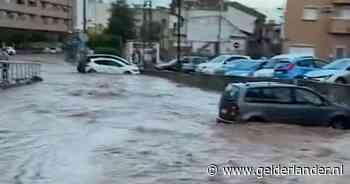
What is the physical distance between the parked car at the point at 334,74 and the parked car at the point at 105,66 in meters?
23.0

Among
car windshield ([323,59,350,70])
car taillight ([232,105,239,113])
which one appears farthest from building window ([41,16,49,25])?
car taillight ([232,105,239,113])

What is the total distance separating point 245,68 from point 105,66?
15241 mm

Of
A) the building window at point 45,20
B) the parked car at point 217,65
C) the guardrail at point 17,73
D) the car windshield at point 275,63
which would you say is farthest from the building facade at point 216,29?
the car windshield at point 275,63

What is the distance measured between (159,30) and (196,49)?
1103cm

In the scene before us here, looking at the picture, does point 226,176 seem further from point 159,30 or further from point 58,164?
point 159,30

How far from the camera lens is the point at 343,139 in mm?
16281

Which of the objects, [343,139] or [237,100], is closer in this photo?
[343,139]

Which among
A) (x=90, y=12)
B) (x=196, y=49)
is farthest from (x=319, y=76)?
(x=90, y=12)

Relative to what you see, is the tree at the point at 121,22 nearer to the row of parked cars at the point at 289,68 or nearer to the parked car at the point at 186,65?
the parked car at the point at 186,65

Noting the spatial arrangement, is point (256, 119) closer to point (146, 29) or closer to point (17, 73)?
point (17, 73)

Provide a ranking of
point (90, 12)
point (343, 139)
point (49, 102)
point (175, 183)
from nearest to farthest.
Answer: point (175, 183)
point (343, 139)
point (49, 102)
point (90, 12)

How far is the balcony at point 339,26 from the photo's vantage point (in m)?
53.6

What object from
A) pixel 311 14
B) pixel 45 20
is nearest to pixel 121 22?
pixel 45 20

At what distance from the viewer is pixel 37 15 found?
116 meters
